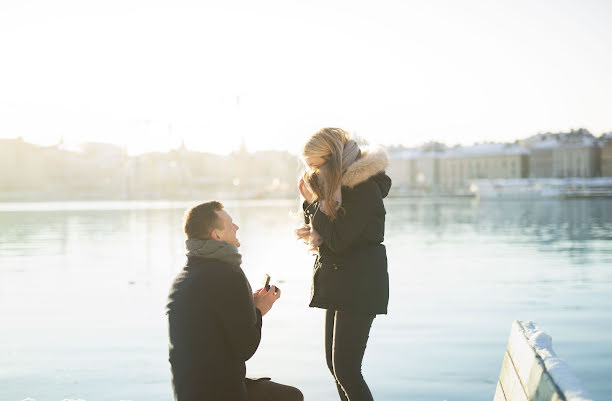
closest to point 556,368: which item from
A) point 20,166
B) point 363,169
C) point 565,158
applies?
point 363,169

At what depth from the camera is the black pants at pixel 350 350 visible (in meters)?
3.14

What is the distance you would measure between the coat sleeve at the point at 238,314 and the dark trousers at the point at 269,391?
0.32m

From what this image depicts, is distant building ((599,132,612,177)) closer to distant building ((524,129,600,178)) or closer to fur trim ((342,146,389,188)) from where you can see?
distant building ((524,129,600,178))

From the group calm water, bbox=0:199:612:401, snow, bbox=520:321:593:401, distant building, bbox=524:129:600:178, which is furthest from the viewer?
distant building, bbox=524:129:600:178

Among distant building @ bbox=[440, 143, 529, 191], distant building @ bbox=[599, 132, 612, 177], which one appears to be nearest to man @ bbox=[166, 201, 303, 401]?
distant building @ bbox=[440, 143, 529, 191]

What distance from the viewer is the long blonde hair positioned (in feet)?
10.2

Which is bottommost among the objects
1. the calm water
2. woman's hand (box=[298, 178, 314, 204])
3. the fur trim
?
the calm water

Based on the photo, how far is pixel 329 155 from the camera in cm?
313

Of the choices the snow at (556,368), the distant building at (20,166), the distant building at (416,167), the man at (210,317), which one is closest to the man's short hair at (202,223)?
the man at (210,317)

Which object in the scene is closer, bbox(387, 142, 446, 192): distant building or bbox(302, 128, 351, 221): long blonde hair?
bbox(302, 128, 351, 221): long blonde hair

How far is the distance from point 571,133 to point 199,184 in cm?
6431

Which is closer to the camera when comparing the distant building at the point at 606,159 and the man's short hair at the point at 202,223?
the man's short hair at the point at 202,223

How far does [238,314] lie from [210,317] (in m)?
0.10

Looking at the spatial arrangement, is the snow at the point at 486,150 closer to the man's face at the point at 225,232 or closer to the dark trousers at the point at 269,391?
the dark trousers at the point at 269,391
